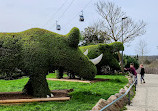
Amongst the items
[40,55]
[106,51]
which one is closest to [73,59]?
[40,55]

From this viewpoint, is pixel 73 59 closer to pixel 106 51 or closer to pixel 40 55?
pixel 40 55

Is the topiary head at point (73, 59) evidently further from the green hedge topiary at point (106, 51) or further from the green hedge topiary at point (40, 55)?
the green hedge topiary at point (106, 51)

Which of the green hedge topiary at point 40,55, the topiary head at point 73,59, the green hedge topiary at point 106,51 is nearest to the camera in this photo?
the green hedge topiary at point 40,55

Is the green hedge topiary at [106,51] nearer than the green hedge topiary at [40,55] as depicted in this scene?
No

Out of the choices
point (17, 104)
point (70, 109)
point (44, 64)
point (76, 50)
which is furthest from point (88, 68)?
point (17, 104)

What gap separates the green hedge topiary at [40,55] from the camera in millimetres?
6934

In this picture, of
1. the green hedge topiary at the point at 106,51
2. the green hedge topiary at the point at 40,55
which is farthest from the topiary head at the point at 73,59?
the green hedge topiary at the point at 106,51

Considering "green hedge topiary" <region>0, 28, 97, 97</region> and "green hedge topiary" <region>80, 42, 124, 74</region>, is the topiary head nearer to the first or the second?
"green hedge topiary" <region>0, 28, 97, 97</region>

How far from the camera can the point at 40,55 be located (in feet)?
23.1

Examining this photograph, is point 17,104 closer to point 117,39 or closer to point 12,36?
point 12,36

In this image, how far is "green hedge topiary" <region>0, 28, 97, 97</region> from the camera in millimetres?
A: 6934

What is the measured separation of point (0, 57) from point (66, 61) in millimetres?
2329

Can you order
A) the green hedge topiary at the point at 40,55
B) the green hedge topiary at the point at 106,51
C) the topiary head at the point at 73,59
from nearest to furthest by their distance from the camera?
the green hedge topiary at the point at 40,55 → the topiary head at the point at 73,59 → the green hedge topiary at the point at 106,51

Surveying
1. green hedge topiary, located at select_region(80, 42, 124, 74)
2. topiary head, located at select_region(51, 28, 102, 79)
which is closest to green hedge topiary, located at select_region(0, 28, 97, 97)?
topiary head, located at select_region(51, 28, 102, 79)
